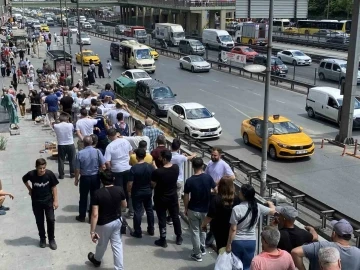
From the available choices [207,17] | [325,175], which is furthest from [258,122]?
[207,17]

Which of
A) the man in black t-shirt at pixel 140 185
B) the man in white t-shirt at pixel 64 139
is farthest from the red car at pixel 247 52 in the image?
the man in black t-shirt at pixel 140 185

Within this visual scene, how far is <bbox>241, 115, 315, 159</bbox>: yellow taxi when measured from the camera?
715 inches

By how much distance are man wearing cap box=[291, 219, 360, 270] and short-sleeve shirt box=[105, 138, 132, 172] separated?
171 inches

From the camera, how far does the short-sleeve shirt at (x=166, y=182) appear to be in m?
7.81

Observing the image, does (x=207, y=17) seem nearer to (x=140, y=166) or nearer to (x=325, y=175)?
(x=325, y=175)

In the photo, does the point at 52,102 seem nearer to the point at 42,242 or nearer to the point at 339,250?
the point at 42,242

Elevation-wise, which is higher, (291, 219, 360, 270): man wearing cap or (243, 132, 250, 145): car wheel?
(291, 219, 360, 270): man wearing cap

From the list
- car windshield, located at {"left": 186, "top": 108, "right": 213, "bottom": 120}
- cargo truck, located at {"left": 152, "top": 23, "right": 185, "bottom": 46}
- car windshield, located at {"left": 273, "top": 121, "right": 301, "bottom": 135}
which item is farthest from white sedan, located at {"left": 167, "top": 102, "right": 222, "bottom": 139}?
cargo truck, located at {"left": 152, "top": 23, "right": 185, "bottom": 46}

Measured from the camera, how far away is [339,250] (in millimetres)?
5277

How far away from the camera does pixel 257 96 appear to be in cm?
3189

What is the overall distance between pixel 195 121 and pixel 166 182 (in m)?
13.9

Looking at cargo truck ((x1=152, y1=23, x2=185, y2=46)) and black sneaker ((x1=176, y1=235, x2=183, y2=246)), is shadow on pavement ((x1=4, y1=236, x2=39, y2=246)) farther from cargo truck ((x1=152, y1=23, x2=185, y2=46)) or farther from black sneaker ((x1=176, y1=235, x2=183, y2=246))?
cargo truck ((x1=152, y1=23, x2=185, y2=46))

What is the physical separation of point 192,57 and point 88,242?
121 feet

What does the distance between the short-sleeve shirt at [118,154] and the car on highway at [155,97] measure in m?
16.8
